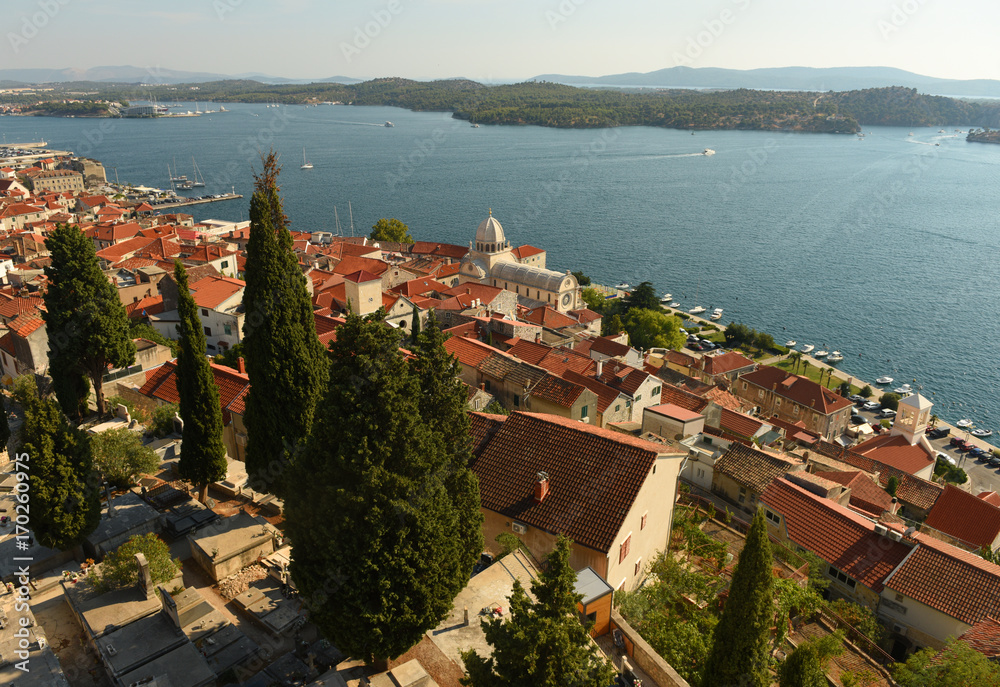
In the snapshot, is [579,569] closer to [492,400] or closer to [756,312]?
[492,400]

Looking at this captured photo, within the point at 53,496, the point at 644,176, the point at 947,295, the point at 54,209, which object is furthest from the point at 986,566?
the point at 644,176

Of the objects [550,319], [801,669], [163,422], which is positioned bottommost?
[550,319]

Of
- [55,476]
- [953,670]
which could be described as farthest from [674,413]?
[55,476]

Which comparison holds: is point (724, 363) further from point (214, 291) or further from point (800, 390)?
point (214, 291)

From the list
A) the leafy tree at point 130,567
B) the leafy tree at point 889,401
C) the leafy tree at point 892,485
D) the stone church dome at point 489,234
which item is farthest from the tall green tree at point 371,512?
the leafy tree at point 889,401

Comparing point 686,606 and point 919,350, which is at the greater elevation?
point 686,606

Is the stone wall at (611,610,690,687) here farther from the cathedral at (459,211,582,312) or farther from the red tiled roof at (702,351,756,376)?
the cathedral at (459,211,582,312)

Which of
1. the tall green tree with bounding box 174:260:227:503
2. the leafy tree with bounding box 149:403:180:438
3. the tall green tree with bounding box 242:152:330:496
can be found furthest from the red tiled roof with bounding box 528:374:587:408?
the tall green tree with bounding box 174:260:227:503
